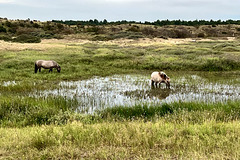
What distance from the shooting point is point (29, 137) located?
18.4 feet

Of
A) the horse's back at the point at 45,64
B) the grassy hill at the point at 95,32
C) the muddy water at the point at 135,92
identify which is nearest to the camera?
the muddy water at the point at 135,92

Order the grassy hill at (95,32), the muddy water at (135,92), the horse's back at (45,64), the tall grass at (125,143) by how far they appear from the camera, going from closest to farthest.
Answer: the tall grass at (125,143)
the muddy water at (135,92)
the horse's back at (45,64)
the grassy hill at (95,32)

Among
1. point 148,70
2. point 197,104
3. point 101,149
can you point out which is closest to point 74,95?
point 197,104

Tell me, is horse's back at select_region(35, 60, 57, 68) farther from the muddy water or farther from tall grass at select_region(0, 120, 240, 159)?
tall grass at select_region(0, 120, 240, 159)

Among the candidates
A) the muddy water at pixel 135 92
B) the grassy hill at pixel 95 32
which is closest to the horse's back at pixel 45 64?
the muddy water at pixel 135 92

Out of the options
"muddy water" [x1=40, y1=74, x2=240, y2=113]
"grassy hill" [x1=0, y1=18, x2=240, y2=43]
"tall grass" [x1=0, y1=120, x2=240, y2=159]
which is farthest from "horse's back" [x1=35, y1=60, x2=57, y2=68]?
"grassy hill" [x1=0, y1=18, x2=240, y2=43]

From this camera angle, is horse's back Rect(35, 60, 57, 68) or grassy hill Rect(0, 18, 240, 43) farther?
grassy hill Rect(0, 18, 240, 43)

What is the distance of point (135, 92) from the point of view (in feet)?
46.1

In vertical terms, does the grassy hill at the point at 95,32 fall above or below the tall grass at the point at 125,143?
above

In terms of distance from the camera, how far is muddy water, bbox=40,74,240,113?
11891mm

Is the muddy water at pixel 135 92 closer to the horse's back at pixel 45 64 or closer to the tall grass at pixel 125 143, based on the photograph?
the horse's back at pixel 45 64

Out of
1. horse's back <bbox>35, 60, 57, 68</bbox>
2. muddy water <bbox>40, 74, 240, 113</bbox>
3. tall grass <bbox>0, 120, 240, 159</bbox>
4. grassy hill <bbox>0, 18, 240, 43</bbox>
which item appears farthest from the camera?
grassy hill <bbox>0, 18, 240, 43</bbox>

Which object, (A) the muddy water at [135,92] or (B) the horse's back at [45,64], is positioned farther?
(B) the horse's back at [45,64]

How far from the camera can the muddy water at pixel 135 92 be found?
1189cm
